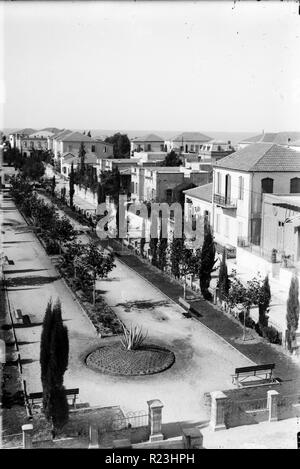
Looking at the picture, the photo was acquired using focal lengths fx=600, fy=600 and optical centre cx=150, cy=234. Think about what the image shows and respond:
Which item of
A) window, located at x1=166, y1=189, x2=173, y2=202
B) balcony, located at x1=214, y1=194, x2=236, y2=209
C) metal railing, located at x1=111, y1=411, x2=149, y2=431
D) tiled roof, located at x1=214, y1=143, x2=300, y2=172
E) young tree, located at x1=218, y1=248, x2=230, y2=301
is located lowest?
metal railing, located at x1=111, y1=411, x2=149, y2=431

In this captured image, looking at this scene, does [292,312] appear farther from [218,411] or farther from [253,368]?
[218,411]

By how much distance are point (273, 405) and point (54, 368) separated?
19.4 ft

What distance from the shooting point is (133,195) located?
2263 inches

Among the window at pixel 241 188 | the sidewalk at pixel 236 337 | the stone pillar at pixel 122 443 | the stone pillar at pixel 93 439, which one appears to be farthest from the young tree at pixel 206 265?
the stone pillar at pixel 122 443

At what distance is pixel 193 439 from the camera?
45.9 feet

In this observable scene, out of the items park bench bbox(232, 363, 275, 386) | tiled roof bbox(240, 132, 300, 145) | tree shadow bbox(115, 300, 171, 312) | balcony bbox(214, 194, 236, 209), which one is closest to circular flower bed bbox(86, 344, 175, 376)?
park bench bbox(232, 363, 275, 386)

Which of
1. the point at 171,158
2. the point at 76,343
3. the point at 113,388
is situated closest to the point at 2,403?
the point at 113,388

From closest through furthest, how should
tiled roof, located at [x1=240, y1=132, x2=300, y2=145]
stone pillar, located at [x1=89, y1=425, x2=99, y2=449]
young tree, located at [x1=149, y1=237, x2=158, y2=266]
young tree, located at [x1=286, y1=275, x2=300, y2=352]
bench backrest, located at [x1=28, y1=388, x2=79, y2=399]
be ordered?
stone pillar, located at [x1=89, y1=425, x2=99, y2=449]
bench backrest, located at [x1=28, y1=388, x2=79, y2=399]
young tree, located at [x1=286, y1=275, x2=300, y2=352]
young tree, located at [x1=149, y1=237, x2=158, y2=266]
tiled roof, located at [x1=240, y1=132, x2=300, y2=145]

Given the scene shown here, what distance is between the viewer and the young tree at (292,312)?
68.0 feet

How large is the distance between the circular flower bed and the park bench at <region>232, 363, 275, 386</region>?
92.5 inches

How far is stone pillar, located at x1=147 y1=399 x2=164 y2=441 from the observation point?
575 inches

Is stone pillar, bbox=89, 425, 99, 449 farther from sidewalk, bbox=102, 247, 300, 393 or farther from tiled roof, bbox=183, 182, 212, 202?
tiled roof, bbox=183, 182, 212, 202
